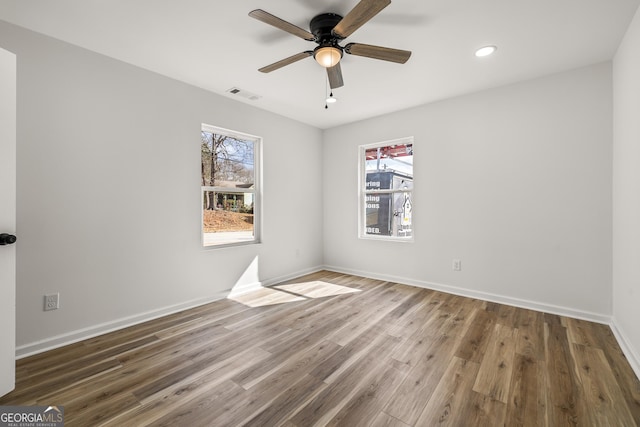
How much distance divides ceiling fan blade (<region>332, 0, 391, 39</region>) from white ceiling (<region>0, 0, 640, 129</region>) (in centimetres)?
21

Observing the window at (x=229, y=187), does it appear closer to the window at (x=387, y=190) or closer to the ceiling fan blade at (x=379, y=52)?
the window at (x=387, y=190)

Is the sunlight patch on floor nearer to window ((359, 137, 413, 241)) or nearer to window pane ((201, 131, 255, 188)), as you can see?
window ((359, 137, 413, 241))

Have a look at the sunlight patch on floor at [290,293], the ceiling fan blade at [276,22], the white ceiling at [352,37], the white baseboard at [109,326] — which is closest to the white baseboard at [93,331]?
the white baseboard at [109,326]

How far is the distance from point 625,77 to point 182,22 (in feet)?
12.1

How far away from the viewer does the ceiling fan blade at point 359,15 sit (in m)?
1.61

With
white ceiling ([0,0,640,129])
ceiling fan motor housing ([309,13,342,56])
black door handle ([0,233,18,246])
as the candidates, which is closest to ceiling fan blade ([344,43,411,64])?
ceiling fan motor housing ([309,13,342,56])

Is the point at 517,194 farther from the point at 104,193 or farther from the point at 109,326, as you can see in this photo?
the point at 109,326

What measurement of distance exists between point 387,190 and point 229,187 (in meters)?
2.40

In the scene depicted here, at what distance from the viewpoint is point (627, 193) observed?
2266mm

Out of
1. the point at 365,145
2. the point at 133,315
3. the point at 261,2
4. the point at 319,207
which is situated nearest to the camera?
the point at 261,2

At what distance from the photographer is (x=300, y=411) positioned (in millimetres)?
1604

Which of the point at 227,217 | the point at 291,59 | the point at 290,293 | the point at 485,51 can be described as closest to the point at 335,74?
the point at 291,59

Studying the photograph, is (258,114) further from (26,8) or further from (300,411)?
(300,411)

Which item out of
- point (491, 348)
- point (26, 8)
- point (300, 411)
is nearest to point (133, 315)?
point (300, 411)
